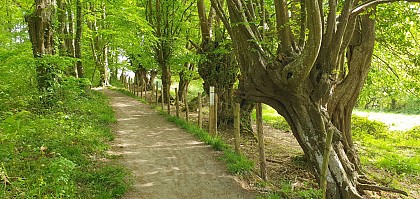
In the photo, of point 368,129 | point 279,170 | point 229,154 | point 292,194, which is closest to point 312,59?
point 292,194

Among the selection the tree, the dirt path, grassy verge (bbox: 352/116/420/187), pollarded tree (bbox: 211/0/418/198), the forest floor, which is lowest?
grassy verge (bbox: 352/116/420/187)

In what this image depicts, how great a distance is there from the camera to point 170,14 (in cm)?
1544

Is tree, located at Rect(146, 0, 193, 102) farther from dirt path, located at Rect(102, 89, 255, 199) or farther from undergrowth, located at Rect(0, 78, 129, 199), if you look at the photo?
undergrowth, located at Rect(0, 78, 129, 199)

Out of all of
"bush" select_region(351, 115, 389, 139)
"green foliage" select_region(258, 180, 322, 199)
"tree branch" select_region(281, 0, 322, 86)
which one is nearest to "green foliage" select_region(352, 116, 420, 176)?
"bush" select_region(351, 115, 389, 139)

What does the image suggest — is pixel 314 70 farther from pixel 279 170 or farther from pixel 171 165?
pixel 171 165

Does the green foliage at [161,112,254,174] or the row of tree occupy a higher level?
the row of tree

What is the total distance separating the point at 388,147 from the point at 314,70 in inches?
327

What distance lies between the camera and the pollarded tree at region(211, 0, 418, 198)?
207 inches

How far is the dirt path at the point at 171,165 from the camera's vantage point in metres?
5.62

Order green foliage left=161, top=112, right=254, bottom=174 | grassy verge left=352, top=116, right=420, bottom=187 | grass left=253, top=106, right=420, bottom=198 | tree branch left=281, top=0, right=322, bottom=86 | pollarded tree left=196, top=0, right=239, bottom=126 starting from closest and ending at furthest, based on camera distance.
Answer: tree branch left=281, top=0, right=322, bottom=86 → green foliage left=161, top=112, right=254, bottom=174 → grass left=253, top=106, right=420, bottom=198 → grassy verge left=352, top=116, right=420, bottom=187 → pollarded tree left=196, top=0, right=239, bottom=126

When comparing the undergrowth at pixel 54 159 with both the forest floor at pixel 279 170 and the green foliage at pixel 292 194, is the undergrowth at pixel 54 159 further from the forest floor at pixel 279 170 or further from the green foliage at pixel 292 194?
the green foliage at pixel 292 194

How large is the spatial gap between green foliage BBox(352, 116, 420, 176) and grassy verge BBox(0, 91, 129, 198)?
8027mm

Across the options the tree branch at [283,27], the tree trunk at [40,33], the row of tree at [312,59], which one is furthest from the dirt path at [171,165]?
the tree branch at [283,27]

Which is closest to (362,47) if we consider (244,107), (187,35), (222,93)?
(244,107)
